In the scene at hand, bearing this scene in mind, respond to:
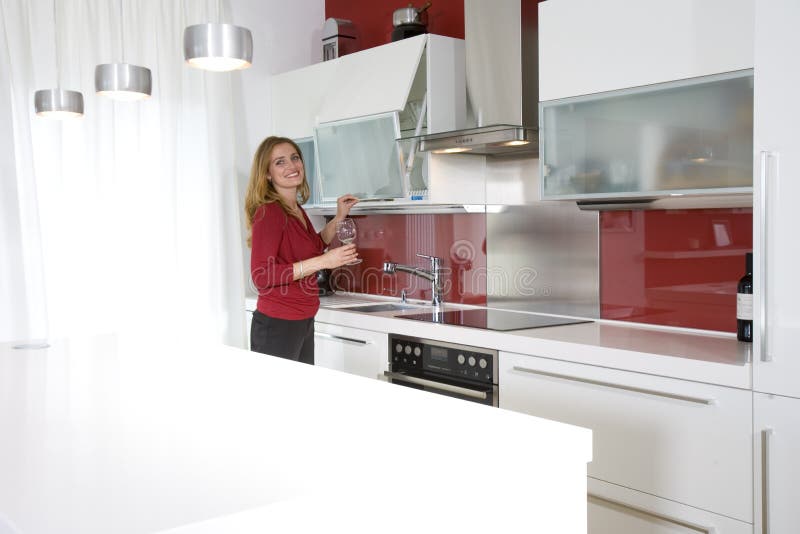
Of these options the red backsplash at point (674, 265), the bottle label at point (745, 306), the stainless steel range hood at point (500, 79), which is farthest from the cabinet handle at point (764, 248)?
the stainless steel range hood at point (500, 79)

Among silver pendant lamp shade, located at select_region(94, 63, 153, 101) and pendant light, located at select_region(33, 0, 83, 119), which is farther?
pendant light, located at select_region(33, 0, 83, 119)

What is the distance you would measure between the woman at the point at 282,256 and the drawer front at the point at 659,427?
3.53ft

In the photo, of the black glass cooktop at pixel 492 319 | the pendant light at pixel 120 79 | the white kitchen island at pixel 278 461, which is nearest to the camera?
the white kitchen island at pixel 278 461

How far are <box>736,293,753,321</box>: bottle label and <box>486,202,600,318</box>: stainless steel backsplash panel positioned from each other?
A: 0.80 meters

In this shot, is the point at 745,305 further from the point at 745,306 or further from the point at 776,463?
the point at 776,463

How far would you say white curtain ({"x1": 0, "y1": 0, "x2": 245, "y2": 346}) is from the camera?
3.69 meters

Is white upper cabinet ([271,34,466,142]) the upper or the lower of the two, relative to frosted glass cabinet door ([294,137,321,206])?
upper

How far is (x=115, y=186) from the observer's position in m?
4.09

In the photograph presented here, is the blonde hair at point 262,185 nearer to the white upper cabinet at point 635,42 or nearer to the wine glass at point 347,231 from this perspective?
the wine glass at point 347,231

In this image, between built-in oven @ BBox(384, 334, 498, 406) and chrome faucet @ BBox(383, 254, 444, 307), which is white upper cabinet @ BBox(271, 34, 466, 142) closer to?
chrome faucet @ BBox(383, 254, 444, 307)

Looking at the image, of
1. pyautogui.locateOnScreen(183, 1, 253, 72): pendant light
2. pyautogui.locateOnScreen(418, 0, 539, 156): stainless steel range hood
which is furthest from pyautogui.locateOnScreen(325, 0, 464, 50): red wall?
pyautogui.locateOnScreen(183, 1, 253, 72): pendant light

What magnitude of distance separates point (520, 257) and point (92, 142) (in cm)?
225

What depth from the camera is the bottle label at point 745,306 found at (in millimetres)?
2593

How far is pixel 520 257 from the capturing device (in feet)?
12.3
